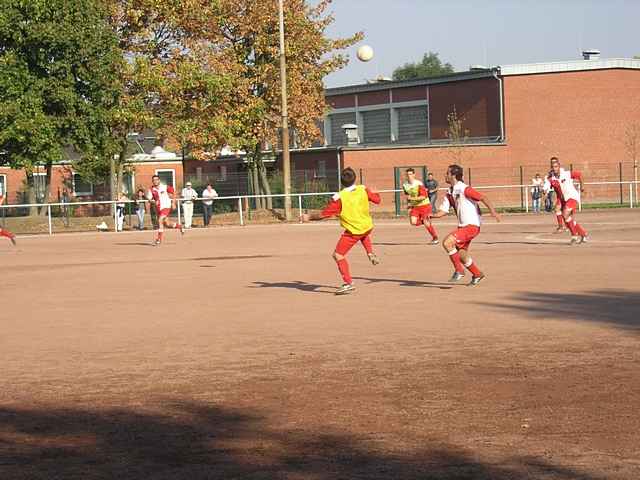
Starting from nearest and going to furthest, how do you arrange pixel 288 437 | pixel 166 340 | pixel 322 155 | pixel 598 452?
pixel 598 452
pixel 288 437
pixel 166 340
pixel 322 155

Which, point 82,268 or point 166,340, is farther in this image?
point 82,268

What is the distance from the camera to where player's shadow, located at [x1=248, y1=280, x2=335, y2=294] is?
18.0m

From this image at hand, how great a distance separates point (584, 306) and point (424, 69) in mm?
131577

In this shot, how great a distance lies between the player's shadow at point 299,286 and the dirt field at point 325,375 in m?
0.05

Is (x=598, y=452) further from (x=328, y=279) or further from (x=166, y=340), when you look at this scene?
(x=328, y=279)

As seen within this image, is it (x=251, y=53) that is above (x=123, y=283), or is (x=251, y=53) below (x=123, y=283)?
above

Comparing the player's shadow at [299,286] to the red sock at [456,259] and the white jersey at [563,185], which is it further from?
the white jersey at [563,185]

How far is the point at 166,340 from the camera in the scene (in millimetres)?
12828

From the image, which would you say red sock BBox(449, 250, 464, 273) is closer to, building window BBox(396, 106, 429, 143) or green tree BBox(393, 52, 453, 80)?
building window BBox(396, 106, 429, 143)

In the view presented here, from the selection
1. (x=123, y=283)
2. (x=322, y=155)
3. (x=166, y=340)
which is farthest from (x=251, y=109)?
(x=166, y=340)

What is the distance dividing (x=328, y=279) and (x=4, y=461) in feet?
42.3

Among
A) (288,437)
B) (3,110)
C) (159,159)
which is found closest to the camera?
(288,437)

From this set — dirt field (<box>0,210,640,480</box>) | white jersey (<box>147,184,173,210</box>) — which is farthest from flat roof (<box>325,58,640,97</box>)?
dirt field (<box>0,210,640,480</box>)

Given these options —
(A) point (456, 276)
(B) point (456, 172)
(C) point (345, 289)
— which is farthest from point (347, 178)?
(A) point (456, 276)
